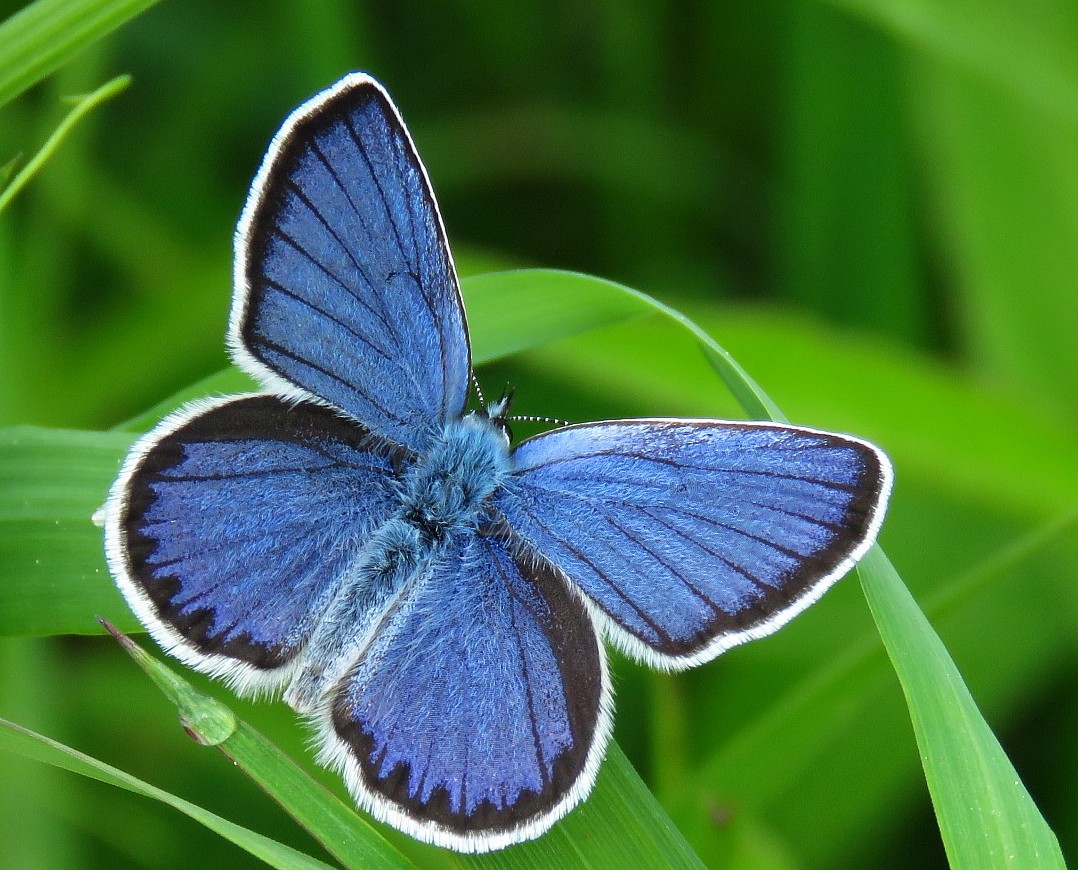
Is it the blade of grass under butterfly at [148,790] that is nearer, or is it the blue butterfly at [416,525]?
the blade of grass under butterfly at [148,790]

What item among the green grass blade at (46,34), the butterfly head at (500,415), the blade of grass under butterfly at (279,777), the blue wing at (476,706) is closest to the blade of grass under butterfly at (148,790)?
the blade of grass under butterfly at (279,777)

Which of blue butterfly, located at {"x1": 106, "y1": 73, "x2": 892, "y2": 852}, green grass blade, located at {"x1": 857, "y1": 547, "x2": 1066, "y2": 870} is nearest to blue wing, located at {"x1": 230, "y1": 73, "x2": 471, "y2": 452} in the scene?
blue butterfly, located at {"x1": 106, "y1": 73, "x2": 892, "y2": 852}

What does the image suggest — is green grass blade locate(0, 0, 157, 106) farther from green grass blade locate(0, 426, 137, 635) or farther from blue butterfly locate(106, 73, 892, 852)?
green grass blade locate(0, 426, 137, 635)

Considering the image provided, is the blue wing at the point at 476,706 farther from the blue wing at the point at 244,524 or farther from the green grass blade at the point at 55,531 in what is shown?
the green grass blade at the point at 55,531

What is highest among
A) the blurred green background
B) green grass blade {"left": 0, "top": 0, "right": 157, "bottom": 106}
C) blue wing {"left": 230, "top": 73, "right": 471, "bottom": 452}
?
green grass blade {"left": 0, "top": 0, "right": 157, "bottom": 106}

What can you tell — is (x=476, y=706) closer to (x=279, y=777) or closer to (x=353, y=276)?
(x=279, y=777)
